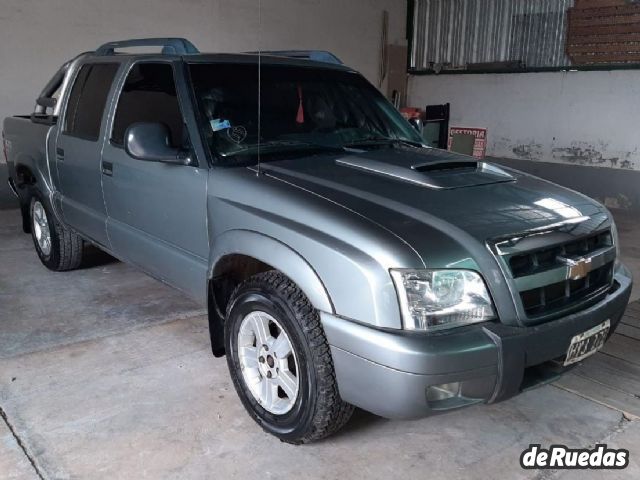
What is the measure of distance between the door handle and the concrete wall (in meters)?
5.16

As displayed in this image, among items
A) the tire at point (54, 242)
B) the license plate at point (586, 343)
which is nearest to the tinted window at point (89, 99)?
the tire at point (54, 242)

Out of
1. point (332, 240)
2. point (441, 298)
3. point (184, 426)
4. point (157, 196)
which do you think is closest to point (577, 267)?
point (441, 298)

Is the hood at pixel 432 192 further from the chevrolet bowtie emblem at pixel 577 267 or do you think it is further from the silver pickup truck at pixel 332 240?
the chevrolet bowtie emblem at pixel 577 267

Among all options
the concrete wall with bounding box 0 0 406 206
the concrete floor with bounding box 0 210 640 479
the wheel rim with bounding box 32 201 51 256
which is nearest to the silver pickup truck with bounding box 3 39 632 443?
the concrete floor with bounding box 0 210 640 479

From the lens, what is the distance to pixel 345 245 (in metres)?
2.22

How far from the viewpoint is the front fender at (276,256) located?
230 cm

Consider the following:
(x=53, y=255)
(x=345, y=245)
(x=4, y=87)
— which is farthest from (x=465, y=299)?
(x=4, y=87)

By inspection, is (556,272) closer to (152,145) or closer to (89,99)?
(152,145)

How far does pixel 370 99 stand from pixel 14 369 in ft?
8.69

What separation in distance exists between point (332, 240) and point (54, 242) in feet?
11.4

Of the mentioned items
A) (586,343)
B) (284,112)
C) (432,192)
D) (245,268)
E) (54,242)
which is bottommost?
(54,242)

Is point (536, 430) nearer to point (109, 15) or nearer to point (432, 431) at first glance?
point (432, 431)

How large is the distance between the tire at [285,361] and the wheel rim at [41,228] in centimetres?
295

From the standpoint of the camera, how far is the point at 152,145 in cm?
295
